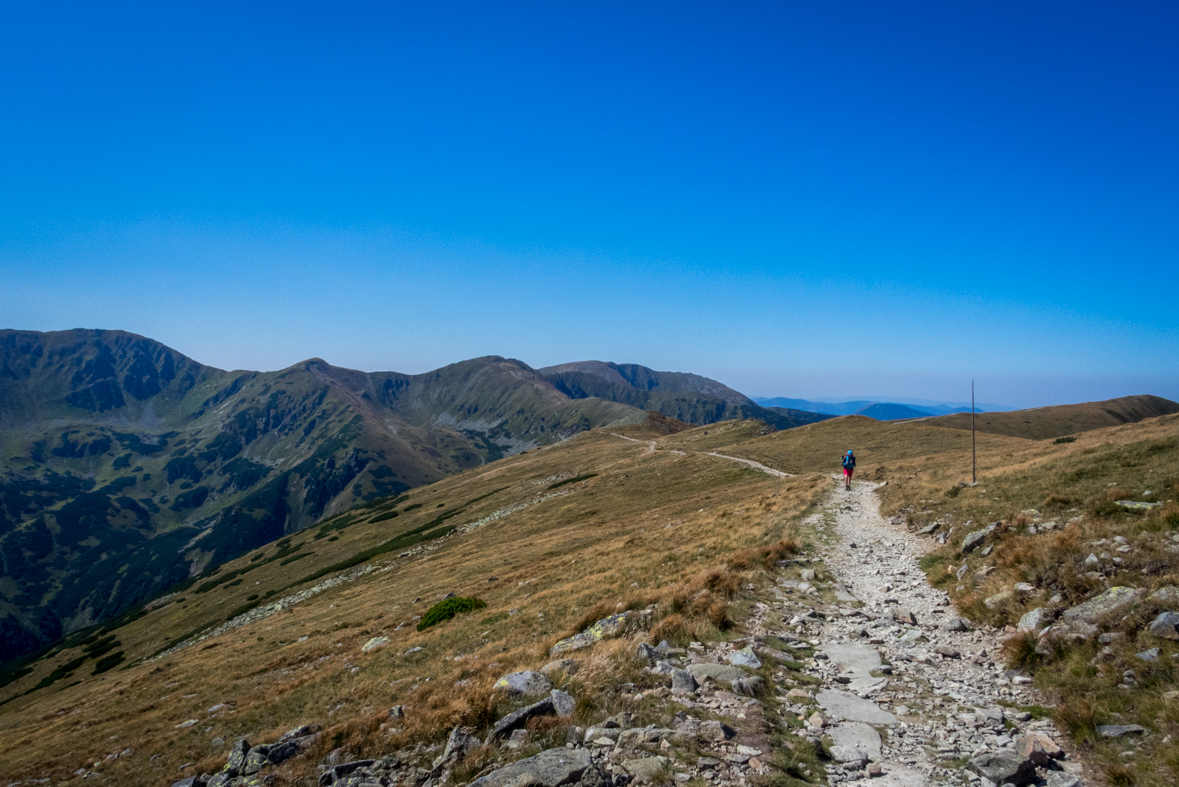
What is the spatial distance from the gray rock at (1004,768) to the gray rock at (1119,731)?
49.4 inches

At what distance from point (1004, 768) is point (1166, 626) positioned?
4.35 metres

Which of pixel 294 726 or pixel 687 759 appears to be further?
pixel 294 726

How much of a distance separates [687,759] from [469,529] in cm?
5894

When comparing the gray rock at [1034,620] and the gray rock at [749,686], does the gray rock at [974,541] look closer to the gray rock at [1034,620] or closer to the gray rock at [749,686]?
the gray rock at [1034,620]

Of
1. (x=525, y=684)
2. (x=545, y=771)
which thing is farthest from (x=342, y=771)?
(x=545, y=771)

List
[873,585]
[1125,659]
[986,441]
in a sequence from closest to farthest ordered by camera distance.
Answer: [1125,659] → [873,585] → [986,441]

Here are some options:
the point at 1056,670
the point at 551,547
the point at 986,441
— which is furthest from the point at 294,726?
the point at 986,441

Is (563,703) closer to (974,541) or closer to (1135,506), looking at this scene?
(974,541)

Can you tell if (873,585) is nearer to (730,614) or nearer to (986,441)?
(730,614)

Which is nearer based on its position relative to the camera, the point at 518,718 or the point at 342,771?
the point at 518,718

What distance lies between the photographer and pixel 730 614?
13.4 metres

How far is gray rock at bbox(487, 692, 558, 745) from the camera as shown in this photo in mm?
8836

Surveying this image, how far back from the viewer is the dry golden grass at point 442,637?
12.3 meters

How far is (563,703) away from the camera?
926 centimetres
